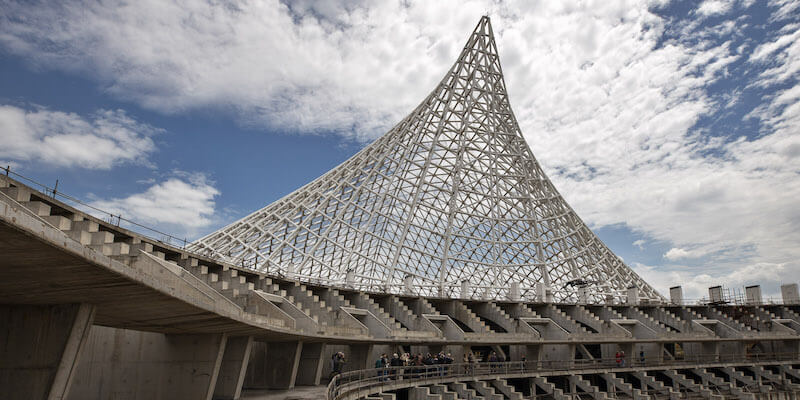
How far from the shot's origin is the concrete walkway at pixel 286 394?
17203mm

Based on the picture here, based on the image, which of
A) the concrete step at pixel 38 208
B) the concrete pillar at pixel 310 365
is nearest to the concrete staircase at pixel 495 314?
the concrete pillar at pixel 310 365

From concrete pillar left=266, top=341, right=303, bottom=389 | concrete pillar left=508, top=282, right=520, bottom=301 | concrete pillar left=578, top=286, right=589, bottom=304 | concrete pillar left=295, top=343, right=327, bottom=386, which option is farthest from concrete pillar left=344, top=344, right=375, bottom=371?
concrete pillar left=578, top=286, right=589, bottom=304

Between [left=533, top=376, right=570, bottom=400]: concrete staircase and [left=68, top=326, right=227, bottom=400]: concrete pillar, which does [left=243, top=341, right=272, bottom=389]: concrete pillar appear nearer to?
[left=68, top=326, right=227, bottom=400]: concrete pillar

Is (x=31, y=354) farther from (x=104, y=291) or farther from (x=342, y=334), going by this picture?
(x=342, y=334)

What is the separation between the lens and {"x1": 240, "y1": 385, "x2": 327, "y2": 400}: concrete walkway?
56.4ft

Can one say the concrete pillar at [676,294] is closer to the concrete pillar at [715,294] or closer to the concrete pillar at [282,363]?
the concrete pillar at [715,294]

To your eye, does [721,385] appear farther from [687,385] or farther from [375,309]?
[375,309]

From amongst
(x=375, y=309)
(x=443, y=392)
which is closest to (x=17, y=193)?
(x=443, y=392)

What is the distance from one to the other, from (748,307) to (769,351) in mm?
3934

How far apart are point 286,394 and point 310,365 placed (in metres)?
4.95

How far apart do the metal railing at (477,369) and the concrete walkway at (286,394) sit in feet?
2.79

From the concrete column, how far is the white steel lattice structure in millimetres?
30445

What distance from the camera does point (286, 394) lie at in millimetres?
18391

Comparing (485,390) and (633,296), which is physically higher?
(633,296)
